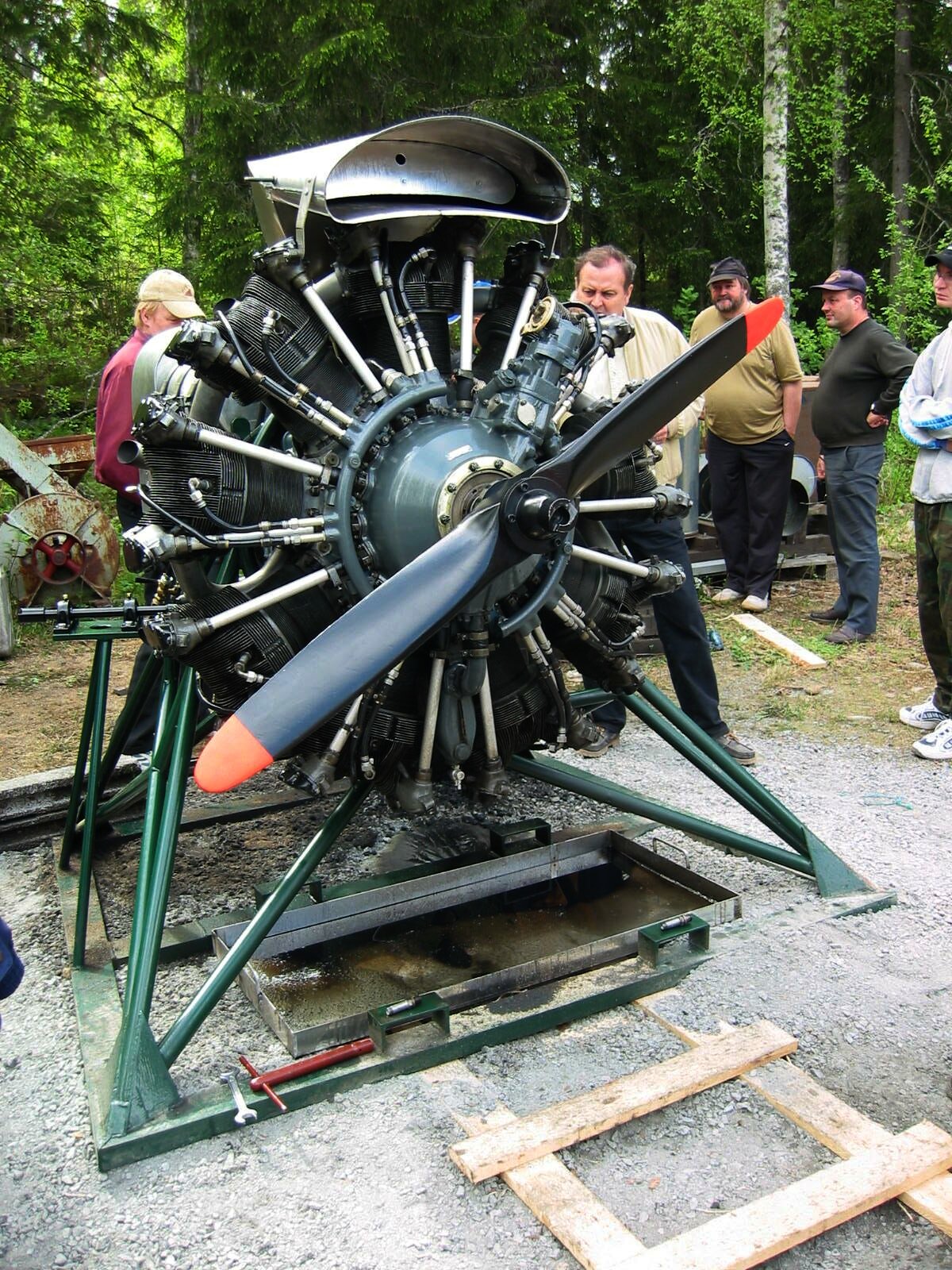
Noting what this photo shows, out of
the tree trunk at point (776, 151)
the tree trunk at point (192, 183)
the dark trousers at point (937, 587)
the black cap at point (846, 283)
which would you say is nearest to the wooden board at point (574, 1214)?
the dark trousers at point (937, 587)

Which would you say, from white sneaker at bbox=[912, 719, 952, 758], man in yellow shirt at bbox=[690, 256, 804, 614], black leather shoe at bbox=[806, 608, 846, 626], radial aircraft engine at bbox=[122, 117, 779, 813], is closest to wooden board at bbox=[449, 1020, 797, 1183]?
radial aircraft engine at bbox=[122, 117, 779, 813]

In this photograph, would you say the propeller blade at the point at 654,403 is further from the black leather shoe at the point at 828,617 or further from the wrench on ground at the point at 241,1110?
the black leather shoe at the point at 828,617

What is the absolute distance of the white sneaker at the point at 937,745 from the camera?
4.93 m

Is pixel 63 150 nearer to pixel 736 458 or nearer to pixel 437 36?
pixel 437 36

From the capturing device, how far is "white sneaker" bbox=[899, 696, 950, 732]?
531 cm

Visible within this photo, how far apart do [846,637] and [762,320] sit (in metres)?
4.24

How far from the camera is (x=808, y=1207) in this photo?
2234 mm

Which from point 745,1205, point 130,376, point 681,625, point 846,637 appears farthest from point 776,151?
point 745,1205

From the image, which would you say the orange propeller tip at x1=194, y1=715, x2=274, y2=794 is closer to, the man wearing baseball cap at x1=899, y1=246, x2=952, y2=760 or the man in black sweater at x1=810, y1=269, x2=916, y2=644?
the man wearing baseball cap at x1=899, y1=246, x2=952, y2=760

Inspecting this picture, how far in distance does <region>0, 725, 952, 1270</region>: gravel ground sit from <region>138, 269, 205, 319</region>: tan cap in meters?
2.33

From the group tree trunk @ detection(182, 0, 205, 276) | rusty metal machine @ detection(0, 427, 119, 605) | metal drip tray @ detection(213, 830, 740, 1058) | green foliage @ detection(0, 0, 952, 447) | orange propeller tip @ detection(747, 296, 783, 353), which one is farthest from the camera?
tree trunk @ detection(182, 0, 205, 276)

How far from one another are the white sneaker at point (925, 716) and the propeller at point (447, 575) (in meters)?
3.13

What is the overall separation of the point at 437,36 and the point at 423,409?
7240 mm

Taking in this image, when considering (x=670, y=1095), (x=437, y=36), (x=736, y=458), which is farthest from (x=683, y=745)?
(x=437, y=36)
